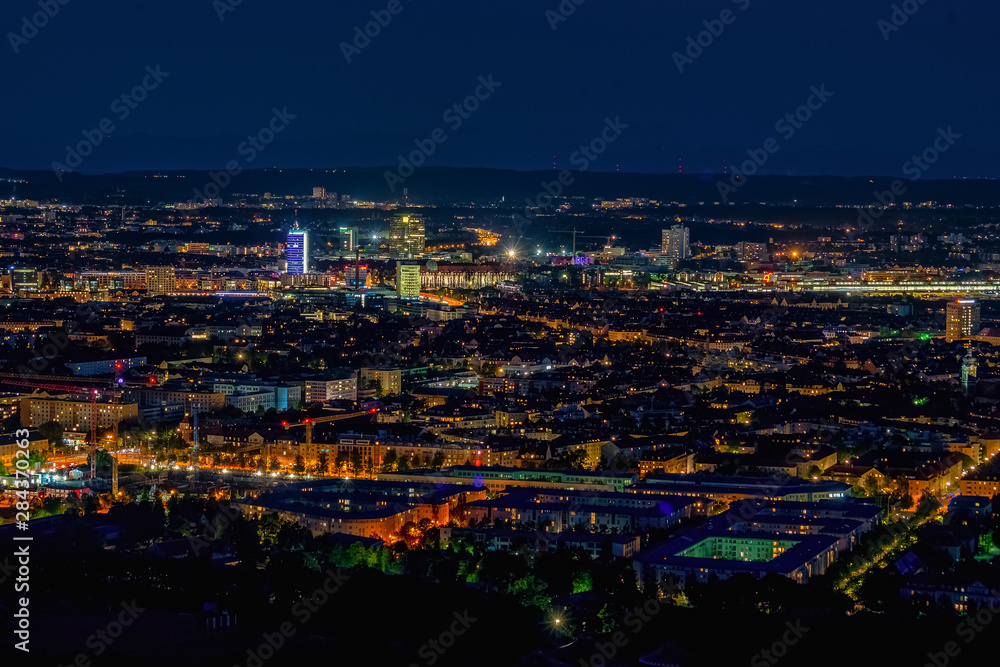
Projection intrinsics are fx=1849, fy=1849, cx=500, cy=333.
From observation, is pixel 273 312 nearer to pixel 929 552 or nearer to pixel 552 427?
pixel 552 427

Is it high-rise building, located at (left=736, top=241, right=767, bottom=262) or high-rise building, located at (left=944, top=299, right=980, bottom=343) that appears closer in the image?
high-rise building, located at (left=944, top=299, right=980, bottom=343)

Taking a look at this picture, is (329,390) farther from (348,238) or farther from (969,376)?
(348,238)

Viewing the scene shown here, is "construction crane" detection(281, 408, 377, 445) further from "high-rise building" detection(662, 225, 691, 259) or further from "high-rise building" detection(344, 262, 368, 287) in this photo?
"high-rise building" detection(662, 225, 691, 259)

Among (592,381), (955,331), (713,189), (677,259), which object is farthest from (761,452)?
(713,189)

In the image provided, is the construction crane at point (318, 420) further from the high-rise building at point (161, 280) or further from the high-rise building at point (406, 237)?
the high-rise building at point (406, 237)

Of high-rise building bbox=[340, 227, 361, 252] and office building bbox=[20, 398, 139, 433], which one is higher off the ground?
high-rise building bbox=[340, 227, 361, 252]

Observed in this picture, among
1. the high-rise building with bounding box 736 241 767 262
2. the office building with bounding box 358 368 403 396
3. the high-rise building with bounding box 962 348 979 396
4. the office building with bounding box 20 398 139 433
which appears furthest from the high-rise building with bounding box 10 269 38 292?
the high-rise building with bounding box 962 348 979 396

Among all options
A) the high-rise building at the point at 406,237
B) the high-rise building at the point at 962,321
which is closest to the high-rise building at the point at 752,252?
the high-rise building at the point at 406,237
